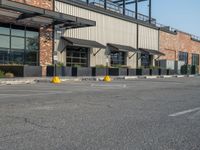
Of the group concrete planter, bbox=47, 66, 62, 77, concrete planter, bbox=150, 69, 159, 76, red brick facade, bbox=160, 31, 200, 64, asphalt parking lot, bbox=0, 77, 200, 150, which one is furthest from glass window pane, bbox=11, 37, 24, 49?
red brick facade, bbox=160, 31, 200, 64

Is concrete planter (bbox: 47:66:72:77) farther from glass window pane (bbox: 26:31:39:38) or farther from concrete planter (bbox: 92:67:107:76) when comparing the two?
concrete planter (bbox: 92:67:107:76)

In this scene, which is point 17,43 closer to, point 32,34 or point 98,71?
point 32,34

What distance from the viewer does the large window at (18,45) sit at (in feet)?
90.1

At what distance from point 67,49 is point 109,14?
25.0 ft

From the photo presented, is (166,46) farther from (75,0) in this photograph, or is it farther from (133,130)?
(133,130)

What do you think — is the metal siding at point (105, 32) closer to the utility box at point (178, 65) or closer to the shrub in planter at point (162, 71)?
the shrub in planter at point (162, 71)

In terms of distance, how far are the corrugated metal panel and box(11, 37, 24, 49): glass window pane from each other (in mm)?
19536

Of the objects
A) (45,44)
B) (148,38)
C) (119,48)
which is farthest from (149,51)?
(45,44)

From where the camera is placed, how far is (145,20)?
49.4 meters

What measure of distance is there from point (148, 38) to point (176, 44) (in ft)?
32.2

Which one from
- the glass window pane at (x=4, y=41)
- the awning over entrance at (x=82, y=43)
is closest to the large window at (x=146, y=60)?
the awning over entrance at (x=82, y=43)

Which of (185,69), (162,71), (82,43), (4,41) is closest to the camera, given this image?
(4,41)

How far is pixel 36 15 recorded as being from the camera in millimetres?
25469

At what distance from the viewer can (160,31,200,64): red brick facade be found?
51125 mm
